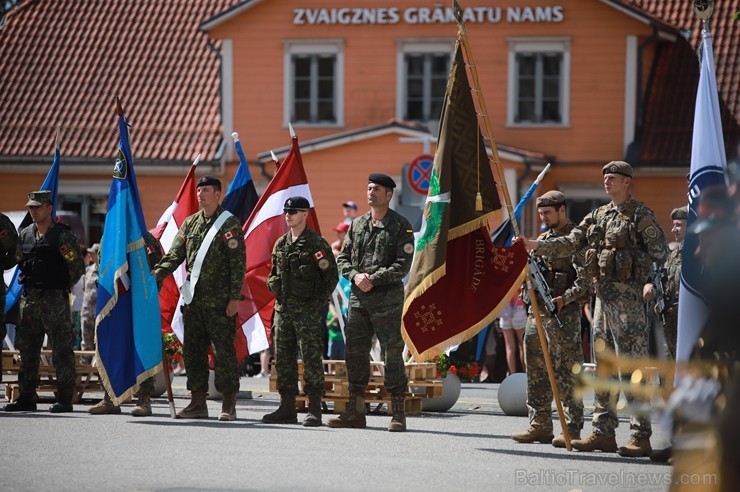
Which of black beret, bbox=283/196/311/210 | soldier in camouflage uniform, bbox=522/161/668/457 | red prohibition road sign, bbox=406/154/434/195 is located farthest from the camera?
red prohibition road sign, bbox=406/154/434/195

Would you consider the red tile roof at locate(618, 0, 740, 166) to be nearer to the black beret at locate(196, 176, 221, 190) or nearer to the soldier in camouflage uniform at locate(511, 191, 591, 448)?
the black beret at locate(196, 176, 221, 190)

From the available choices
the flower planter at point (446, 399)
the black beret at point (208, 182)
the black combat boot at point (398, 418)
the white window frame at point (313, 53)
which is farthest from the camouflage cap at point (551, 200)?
the white window frame at point (313, 53)

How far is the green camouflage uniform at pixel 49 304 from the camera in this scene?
14109 mm

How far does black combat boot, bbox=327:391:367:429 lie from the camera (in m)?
12.9

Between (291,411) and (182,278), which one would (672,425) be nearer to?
(291,411)

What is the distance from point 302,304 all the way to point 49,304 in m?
2.77

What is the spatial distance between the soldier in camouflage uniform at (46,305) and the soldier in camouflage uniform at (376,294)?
2992 mm

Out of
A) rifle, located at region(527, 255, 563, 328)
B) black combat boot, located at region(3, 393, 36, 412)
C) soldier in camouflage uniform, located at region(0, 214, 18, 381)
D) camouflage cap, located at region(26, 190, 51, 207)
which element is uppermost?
camouflage cap, located at region(26, 190, 51, 207)

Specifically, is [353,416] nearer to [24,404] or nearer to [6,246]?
[24,404]

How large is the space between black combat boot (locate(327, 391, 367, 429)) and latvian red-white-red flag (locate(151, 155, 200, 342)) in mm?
2670

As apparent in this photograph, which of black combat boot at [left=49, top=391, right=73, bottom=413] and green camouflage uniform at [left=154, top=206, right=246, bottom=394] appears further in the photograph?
black combat boot at [left=49, top=391, right=73, bottom=413]

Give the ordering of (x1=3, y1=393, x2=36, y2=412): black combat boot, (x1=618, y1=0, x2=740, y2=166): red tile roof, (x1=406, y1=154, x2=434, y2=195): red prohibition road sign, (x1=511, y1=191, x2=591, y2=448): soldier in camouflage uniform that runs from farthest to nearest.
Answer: (x1=618, y1=0, x2=740, y2=166): red tile roof
(x1=406, y1=154, x2=434, y2=195): red prohibition road sign
(x1=3, y1=393, x2=36, y2=412): black combat boot
(x1=511, y1=191, x2=591, y2=448): soldier in camouflage uniform

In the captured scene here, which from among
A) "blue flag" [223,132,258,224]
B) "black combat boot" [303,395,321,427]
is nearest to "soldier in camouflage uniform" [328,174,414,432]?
"black combat boot" [303,395,321,427]

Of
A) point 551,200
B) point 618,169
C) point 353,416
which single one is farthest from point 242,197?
point 618,169
